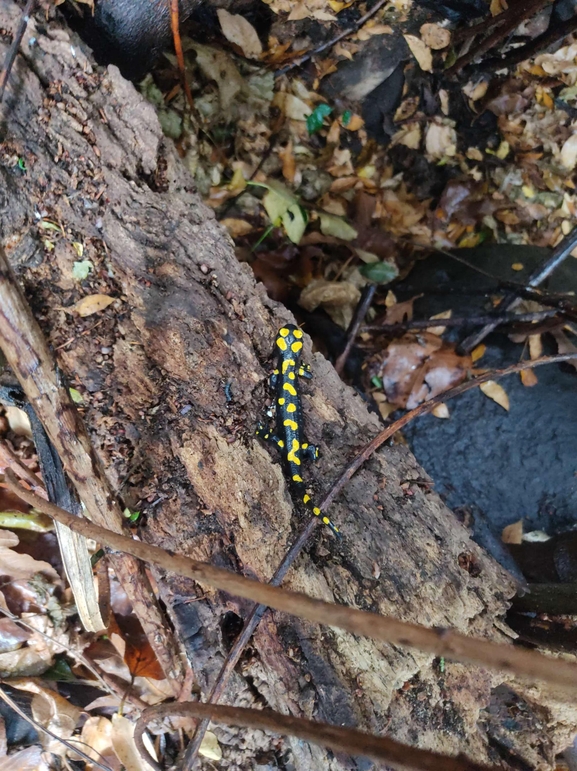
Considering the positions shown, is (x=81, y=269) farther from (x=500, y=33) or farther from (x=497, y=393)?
(x=500, y=33)

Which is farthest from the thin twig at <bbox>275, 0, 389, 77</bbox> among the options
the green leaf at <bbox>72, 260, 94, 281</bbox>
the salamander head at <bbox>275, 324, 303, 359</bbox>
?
the green leaf at <bbox>72, 260, 94, 281</bbox>

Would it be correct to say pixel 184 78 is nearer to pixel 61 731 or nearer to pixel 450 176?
pixel 450 176

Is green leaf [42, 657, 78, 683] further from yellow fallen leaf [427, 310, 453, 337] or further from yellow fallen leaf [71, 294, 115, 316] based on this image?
yellow fallen leaf [427, 310, 453, 337]

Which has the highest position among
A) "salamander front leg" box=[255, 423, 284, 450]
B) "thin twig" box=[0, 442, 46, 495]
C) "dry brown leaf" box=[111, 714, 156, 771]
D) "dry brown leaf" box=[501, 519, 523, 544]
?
"dry brown leaf" box=[501, 519, 523, 544]

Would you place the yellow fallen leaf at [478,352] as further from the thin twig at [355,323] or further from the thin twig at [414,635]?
the thin twig at [414,635]

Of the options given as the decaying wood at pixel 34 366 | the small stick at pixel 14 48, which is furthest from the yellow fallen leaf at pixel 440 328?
the small stick at pixel 14 48

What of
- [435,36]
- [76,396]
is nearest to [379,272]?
[435,36]

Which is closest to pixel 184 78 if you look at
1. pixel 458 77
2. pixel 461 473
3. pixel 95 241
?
pixel 95 241
